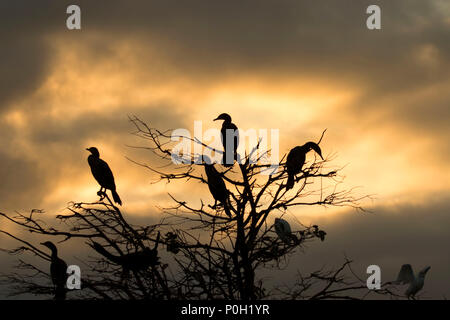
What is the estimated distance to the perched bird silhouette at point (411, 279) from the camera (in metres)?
16.5

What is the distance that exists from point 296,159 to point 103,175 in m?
3.90

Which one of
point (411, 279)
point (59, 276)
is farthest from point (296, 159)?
point (411, 279)

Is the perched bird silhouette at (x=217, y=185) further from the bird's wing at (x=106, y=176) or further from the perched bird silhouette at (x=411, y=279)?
the perched bird silhouette at (x=411, y=279)

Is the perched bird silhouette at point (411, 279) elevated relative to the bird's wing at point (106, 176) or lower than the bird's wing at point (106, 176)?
lower

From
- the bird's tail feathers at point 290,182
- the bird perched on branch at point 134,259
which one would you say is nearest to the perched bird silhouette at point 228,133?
the bird's tail feathers at point 290,182

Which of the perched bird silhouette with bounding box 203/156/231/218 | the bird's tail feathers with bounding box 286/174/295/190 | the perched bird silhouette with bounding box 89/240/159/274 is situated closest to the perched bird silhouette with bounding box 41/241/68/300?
the perched bird silhouette with bounding box 89/240/159/274

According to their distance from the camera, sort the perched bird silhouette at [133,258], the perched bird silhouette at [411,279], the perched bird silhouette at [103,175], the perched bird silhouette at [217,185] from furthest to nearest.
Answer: the perched bird silhouette at [411,279], the perched bird silhouette at [103,175], the perched bird silhouette at [217,185], the perched bird silhouette at [133,258]

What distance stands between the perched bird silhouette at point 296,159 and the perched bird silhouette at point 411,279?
6659 mm

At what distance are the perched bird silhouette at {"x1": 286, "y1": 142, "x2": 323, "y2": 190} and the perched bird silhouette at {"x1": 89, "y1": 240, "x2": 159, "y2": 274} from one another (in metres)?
2.42
